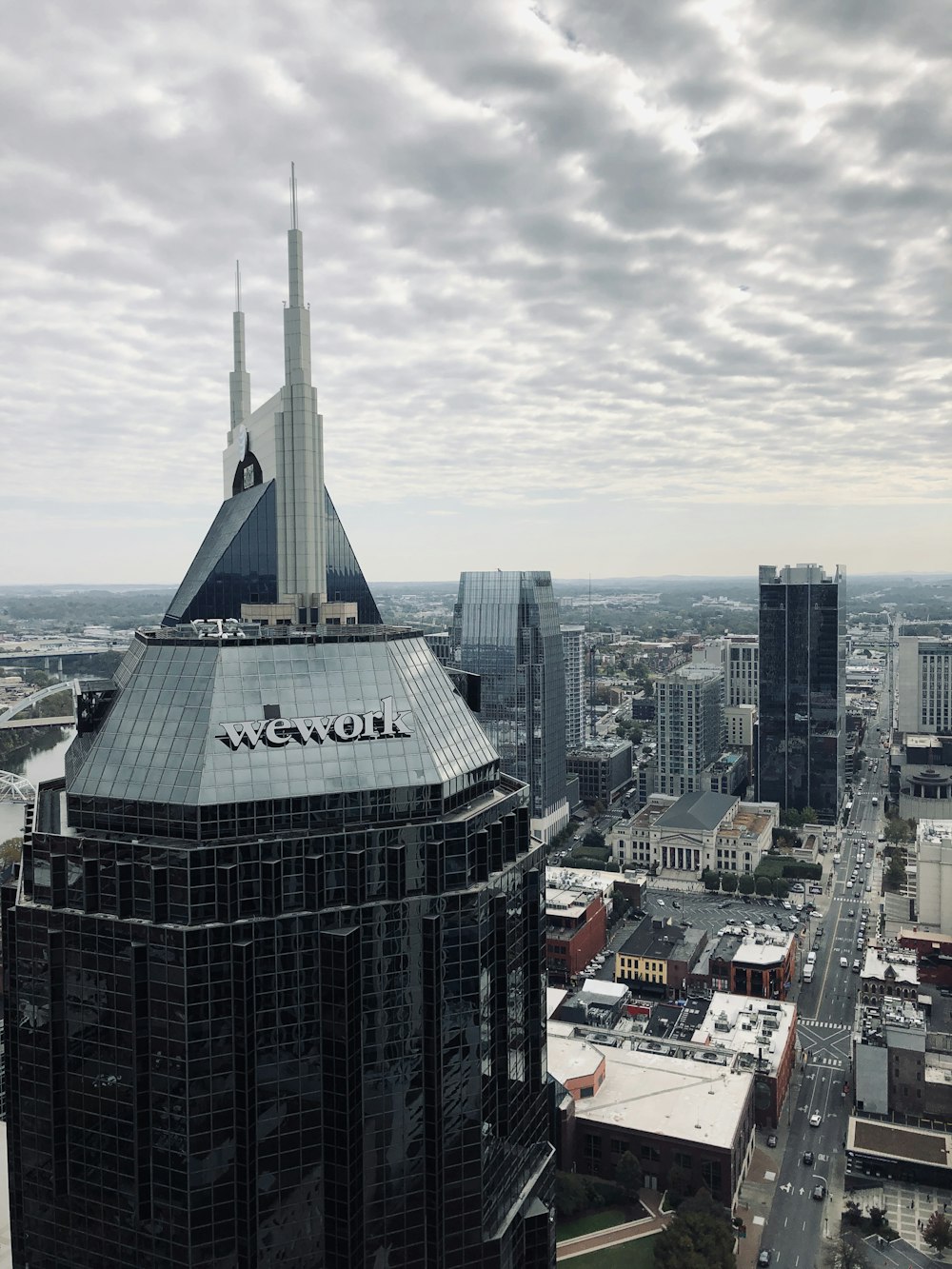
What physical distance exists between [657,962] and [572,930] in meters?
12.3

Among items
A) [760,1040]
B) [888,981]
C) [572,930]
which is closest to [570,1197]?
[760,1040]

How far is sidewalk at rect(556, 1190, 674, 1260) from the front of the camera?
276 ft

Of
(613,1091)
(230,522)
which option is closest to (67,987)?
(613,1091)

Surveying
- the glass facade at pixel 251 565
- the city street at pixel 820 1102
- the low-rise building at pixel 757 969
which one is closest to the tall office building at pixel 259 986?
the city street at pixel 820 1102

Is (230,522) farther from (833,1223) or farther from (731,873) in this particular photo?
(731,873)

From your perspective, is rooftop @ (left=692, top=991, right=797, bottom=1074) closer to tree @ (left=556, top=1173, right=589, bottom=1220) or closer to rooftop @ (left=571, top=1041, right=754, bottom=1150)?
rooftop @ (left=571, top=1041, right=754, bottom=1150)

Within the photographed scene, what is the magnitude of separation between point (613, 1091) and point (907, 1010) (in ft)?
119

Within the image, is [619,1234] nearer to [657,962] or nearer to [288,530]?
[657,962]

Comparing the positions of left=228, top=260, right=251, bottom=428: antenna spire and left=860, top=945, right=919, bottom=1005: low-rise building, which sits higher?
left=228, top=260, right=251, bottom=428: antenna spire

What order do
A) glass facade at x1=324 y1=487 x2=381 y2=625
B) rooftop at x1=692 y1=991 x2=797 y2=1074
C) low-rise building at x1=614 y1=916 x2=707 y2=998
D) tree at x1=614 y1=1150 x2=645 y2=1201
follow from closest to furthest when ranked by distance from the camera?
tree at x1=614 y1=1150 x2=645 y2=1201 → rooftop at x1=692 y1=991 x2=797 y2=1074 → glass facade at x1=324 y1=487 x2=381 y2=625 → low-rise building at x1=614 y1=916 x2=707 y2=998

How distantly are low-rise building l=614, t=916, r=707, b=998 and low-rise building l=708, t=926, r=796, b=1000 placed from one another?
3764mm

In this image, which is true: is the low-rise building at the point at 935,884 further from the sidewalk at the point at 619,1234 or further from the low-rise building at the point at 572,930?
the sidewalk at the point at 619,1234

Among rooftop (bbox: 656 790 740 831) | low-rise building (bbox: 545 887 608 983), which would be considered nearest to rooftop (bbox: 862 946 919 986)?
low-rise building (bbox: 545 887 608 983)

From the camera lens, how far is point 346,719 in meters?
47.9
